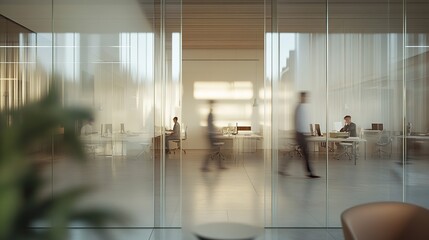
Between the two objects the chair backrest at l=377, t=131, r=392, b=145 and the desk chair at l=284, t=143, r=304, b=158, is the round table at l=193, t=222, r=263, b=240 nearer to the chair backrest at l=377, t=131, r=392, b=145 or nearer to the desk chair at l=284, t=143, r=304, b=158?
the desk chair at l=284, t=143, r=304, b=158

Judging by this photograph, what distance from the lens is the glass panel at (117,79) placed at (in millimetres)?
3092

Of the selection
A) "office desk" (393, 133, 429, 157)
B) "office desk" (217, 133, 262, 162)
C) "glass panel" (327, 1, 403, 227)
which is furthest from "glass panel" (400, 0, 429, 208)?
"office desk" (217, 133, 262, 162)

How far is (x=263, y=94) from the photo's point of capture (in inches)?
234

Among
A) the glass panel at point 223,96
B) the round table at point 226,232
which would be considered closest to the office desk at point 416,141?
the glass panel at point 223,96

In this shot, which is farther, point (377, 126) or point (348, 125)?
point (377, 126)

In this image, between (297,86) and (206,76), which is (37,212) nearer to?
(297,86)

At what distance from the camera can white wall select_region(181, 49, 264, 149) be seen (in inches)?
530

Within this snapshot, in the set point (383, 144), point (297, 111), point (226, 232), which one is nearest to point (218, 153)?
point (383, 144)

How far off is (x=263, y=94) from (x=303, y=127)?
36.7 inches

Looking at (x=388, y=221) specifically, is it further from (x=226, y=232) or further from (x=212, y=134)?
(x=212, y=134)

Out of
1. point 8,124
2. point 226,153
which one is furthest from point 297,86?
point 226,153

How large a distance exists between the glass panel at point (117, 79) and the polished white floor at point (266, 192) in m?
0.03

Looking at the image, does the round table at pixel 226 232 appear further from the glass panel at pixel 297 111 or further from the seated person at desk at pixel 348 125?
the seated person at desk at pixel 348 125

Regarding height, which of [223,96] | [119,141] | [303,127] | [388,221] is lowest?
[388,221]
